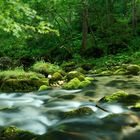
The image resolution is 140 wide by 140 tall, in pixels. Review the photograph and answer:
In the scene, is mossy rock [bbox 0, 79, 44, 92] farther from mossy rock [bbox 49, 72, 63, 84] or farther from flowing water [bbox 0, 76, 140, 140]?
flowing water [bbox 0, 76, 140, 140]

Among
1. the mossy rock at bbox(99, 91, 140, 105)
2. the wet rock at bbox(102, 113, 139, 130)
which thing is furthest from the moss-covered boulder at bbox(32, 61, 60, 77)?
the wet rock at bbox(102, 113, 139, 130)

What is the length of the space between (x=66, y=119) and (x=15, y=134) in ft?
5.06

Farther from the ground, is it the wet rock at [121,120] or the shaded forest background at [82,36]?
the shaded forest background at [82,36]

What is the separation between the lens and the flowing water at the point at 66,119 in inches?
273

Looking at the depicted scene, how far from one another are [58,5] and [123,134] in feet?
70.6

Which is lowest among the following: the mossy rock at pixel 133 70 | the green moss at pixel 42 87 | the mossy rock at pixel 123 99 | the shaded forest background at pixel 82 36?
the mossy rock at pixel 133 70

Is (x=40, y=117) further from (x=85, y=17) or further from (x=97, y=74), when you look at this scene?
(x=85, y=17)

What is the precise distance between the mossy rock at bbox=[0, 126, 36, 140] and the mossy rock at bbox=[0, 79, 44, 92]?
247 inches

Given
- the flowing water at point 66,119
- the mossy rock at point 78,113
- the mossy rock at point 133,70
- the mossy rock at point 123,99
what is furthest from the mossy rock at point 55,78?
the mossy rock at point 78,113

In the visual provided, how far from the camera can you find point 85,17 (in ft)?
85.0

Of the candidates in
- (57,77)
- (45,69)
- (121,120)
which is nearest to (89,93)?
(57,77)

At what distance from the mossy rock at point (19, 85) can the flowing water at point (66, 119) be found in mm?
1463

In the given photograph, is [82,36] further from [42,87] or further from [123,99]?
[123,99]

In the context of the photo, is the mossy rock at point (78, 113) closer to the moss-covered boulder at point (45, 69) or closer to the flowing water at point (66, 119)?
the flowing water at point (66, 119)
